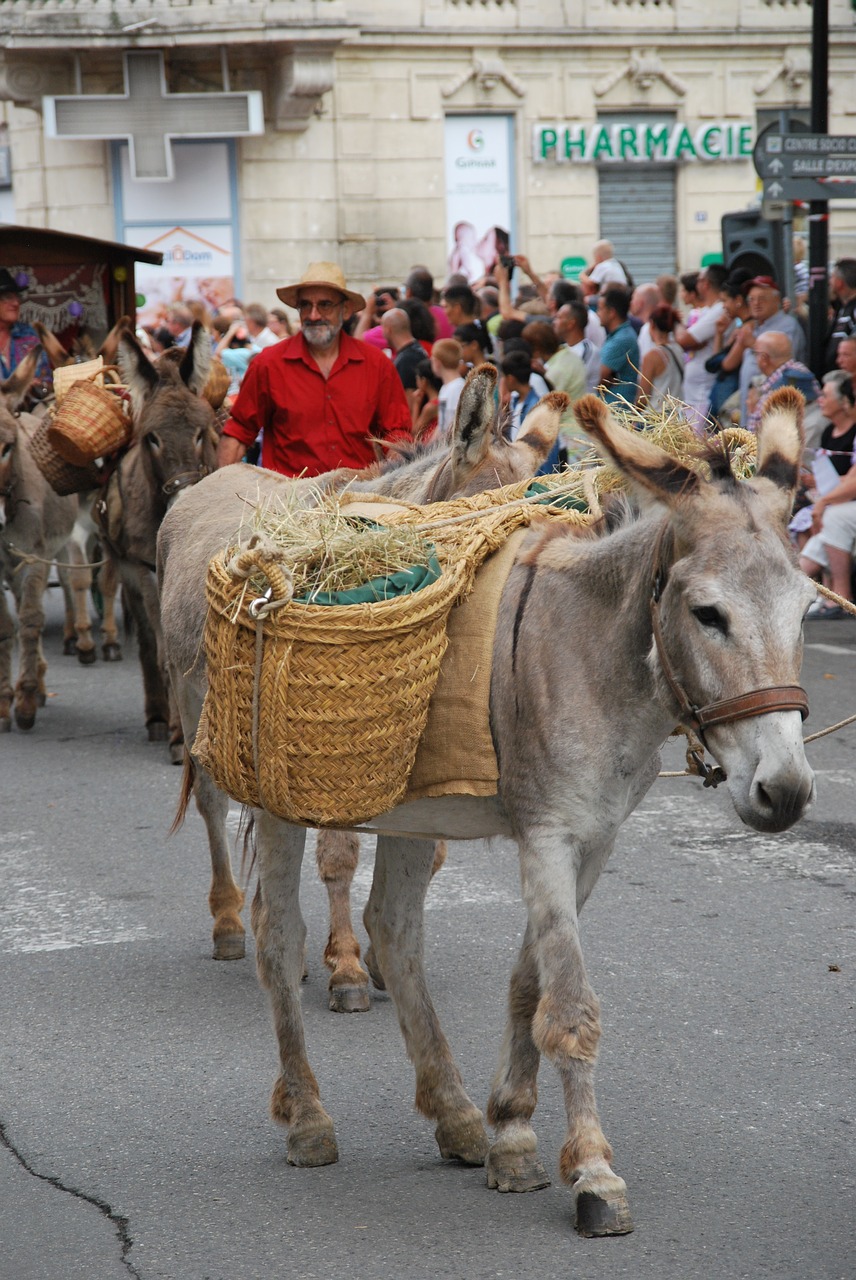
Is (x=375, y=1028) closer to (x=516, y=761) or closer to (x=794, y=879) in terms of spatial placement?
(x=516, y=761)

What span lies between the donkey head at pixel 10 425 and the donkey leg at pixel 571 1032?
285 inches

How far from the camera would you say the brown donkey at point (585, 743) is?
334 centimetres

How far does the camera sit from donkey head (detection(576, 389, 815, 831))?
10.7ft

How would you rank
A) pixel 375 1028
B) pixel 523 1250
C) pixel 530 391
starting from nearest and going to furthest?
1. pixel 523 1250
2. pixel 375 1028
3. pixel 530 391

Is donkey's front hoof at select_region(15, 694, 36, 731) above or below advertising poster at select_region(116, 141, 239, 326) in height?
below

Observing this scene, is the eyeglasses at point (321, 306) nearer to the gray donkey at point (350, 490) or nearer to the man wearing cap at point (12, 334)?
the gray donkey at point (350, 490)

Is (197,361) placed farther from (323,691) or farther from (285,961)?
(323,691)

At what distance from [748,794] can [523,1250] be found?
1208mm

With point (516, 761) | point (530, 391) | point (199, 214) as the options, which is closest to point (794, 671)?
point (516, 761)

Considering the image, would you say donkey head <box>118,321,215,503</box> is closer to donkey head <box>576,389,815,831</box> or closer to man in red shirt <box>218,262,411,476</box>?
man in red shirt <box>218,262,411,476</box>

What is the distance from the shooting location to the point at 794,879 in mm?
6570

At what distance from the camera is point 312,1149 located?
4.18 m

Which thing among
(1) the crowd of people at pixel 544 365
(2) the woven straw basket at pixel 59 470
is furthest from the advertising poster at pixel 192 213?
(2) the woven straw basket at pixel 59 470

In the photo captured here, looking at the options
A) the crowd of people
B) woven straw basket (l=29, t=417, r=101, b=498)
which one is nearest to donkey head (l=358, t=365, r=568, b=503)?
the crowd of people
